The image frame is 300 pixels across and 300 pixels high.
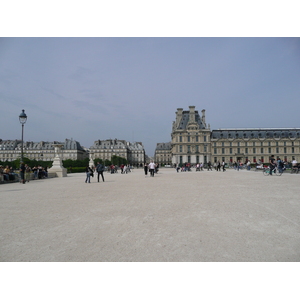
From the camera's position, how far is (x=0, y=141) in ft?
322

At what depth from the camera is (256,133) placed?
73.3 m

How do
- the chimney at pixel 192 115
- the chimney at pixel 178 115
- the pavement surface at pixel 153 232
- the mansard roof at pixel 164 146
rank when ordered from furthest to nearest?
the mansard roof at pixel 164 146 < the chimney at pixel 178 115 < the chimney at pixel 192 115 < the pavement surface at pixel 153 232

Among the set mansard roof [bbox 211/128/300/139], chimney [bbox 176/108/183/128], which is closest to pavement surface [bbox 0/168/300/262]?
chimney [bbox 176/108/183/128]

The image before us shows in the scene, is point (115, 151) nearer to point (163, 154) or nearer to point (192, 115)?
point (163, 154)

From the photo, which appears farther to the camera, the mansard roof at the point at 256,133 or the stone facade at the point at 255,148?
the mansard roof at the point at 256,133

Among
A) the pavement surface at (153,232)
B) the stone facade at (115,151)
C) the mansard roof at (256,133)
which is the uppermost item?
the mansard roof at (256,133)

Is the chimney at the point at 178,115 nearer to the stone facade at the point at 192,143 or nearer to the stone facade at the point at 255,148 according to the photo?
the stone facade at the point at 192,143

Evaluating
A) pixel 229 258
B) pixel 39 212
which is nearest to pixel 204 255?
pixel 229 258

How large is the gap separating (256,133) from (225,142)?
10.7 m

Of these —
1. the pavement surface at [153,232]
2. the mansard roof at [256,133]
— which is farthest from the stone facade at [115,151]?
the pavement surface at [153,232]

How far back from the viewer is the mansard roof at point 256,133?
238 feet

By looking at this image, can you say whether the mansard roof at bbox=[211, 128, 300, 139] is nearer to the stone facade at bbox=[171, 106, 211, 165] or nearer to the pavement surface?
the stone facade at bbox=[171, 106, 211, 165]

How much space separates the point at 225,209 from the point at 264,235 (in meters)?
1.84

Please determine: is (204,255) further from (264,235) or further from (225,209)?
(225,209)
